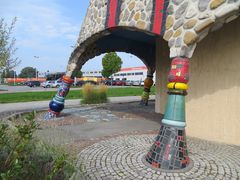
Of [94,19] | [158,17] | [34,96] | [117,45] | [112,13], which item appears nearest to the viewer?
[158,17]

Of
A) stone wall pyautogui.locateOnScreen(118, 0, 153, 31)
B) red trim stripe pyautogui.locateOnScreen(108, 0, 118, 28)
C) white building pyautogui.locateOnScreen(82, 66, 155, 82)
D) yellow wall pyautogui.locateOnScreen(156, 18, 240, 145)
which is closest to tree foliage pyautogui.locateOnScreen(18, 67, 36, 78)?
white building pyautogui.locateOnScreen(82, 66, 155, 82)

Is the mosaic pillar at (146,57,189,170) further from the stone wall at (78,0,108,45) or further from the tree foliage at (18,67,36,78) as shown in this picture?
the tree foliage at (18,67,36,78)

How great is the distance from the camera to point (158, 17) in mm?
5637

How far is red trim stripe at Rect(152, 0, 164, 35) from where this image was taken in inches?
220

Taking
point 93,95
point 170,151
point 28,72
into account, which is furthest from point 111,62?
point 28,72

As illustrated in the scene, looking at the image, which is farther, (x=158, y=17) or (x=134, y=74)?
(x=134, y=74)

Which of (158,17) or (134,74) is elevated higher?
(158,17)

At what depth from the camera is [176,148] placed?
15.4 feet

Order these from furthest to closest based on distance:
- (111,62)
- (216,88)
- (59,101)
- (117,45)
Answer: (111,62), (117,45), (59,101), (216,88)

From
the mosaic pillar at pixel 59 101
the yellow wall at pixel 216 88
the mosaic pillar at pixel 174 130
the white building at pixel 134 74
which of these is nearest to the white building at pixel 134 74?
the white building at pixel 134 74

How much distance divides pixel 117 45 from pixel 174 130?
7361mm

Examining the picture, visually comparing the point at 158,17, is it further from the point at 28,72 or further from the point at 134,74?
the point at 28,72

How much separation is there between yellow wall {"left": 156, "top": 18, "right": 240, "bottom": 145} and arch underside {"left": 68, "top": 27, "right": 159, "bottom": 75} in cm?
167

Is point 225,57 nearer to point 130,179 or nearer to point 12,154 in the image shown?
point 130,179
